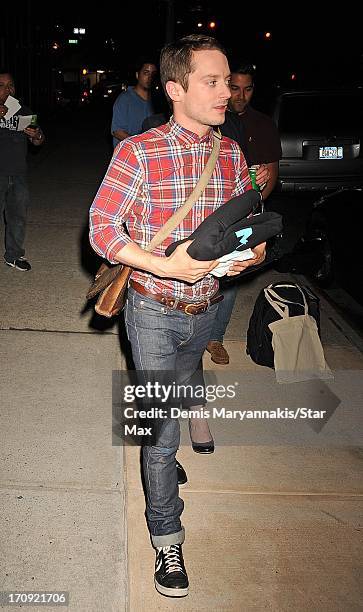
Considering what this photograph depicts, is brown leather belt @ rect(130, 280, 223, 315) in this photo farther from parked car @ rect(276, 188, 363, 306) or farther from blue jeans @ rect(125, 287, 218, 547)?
parked car @ rect(276, 188, 363, 306)

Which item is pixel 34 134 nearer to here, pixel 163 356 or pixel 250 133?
pixel 250 133

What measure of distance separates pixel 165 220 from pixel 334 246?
4.45 meters

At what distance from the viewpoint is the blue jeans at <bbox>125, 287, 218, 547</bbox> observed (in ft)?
9.67

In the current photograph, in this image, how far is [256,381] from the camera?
16.5 ft

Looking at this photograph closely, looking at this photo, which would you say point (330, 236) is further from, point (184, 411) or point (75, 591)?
point (75, 591)

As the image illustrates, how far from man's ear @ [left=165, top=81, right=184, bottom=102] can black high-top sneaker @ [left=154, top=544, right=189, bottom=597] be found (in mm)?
1877

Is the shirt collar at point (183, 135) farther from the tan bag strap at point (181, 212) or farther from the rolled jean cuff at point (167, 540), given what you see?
the rolled jean cuff at point (167, 540)

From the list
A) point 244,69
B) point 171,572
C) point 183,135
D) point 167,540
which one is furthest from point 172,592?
point 244,69

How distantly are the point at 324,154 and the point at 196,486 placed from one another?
7.82 m

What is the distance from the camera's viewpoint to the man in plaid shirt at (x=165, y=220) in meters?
2.72

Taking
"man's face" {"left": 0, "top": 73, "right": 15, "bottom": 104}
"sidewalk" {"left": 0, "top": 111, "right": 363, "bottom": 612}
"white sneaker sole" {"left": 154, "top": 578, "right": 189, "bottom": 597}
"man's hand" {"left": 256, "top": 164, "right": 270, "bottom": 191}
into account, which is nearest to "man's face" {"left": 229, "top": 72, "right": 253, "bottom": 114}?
"man's hand" {"left": 256, "top": 164, "right": 270, "bottom": 191}

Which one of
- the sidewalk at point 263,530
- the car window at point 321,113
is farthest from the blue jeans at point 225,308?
the car window at point 321,113

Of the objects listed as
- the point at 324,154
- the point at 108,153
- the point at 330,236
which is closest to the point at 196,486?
the point at 330,236

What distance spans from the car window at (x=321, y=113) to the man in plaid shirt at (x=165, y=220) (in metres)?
8.02
